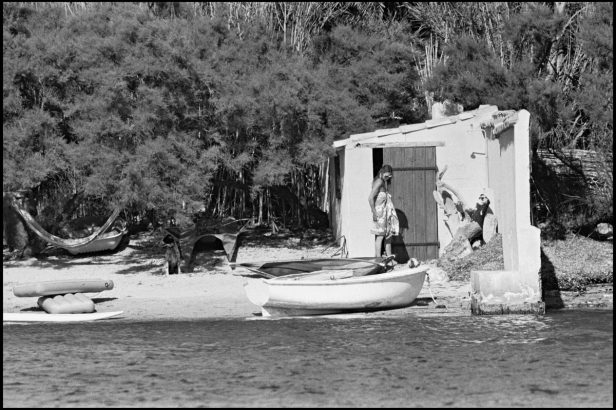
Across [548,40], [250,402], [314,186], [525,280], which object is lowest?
[250,402]

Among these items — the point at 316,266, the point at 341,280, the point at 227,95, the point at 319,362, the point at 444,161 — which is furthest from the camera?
the point at 227,95

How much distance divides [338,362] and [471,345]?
194 cm

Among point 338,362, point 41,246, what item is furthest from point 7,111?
point 338,362

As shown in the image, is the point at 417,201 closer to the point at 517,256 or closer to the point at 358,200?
the point at 358,200

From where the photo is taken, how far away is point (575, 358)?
12.8 metres

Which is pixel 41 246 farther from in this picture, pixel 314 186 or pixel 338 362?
pixel 338 362

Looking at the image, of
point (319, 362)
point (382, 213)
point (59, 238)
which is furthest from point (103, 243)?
point (319, 362)

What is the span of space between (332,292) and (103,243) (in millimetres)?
7033

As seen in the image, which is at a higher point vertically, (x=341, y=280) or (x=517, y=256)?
(x=517, y=256)

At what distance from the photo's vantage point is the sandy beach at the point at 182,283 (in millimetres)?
16406

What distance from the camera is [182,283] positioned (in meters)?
18.3

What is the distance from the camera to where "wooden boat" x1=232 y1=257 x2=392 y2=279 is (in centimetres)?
1616

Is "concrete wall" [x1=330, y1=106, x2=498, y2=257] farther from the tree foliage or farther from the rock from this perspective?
the rock

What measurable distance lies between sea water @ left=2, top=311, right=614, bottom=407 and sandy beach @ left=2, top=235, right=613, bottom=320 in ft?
2.26
